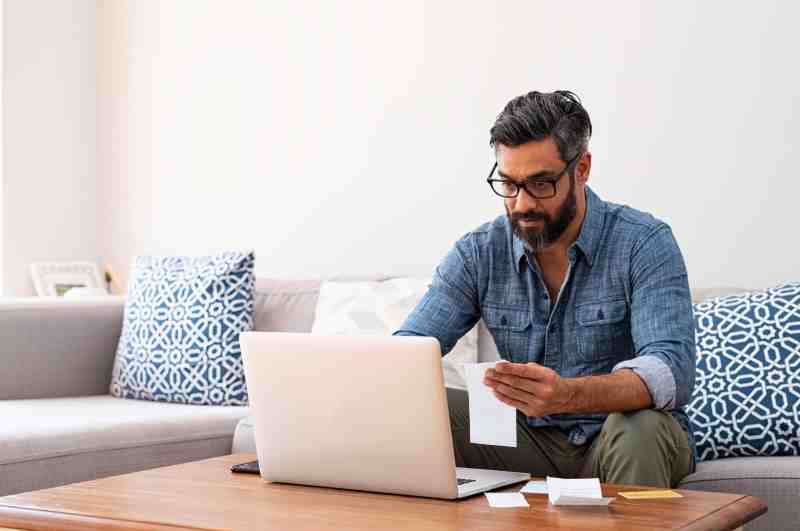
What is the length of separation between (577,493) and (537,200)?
27.2 inches

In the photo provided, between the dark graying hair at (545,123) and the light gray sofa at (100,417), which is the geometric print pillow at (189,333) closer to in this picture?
the light gray sofa at (100,417)

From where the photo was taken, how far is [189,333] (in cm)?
315

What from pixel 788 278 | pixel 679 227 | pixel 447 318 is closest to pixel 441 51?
pixel 679 227

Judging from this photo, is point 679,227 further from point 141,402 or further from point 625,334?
point 141,402

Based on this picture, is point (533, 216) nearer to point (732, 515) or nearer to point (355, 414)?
point (355, 414)

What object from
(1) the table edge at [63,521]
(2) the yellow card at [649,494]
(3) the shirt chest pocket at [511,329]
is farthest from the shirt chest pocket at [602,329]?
(1) the table edge at [63,521]

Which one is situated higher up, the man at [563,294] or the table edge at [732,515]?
the man at [563,294]

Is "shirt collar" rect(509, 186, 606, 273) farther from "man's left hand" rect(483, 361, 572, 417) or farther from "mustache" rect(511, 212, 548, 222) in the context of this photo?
"man's left hand" rect(483, 361, 572, 417)

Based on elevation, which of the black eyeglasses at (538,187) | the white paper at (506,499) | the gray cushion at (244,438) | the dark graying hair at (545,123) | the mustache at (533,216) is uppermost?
the dark graying hair at (545,123)

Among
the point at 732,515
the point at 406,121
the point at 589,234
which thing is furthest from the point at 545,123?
the point at 406,121

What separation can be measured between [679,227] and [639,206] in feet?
0.42

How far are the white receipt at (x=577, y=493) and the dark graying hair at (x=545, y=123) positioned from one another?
72 centimetres

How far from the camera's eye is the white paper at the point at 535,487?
166cm

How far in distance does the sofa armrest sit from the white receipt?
203cm
